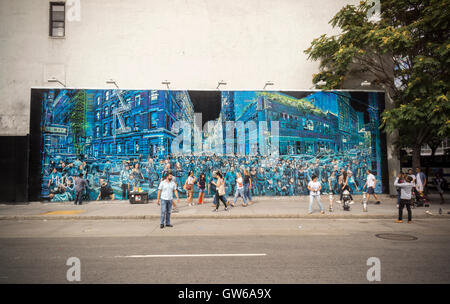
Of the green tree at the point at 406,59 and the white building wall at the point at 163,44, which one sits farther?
the white building wall at the point at 163,44

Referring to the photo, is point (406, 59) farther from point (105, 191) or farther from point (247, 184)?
point (105, 191)

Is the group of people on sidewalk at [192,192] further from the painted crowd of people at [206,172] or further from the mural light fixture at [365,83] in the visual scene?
the mural light fixture at [365,83]

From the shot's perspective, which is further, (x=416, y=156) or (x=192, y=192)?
(x=416, y=156)

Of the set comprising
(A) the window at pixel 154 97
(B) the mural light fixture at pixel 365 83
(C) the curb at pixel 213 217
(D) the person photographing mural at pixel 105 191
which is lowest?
(C) the curb at pixel 213 217

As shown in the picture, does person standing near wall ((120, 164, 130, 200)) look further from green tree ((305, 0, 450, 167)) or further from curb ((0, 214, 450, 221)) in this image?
green tree ((305, 0, 450, 167))

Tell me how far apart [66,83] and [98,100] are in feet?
9.83

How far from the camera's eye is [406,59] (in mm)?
17828

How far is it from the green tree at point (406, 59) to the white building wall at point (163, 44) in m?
2.76

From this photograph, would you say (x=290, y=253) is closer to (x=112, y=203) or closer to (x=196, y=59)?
(x=112, y=203)

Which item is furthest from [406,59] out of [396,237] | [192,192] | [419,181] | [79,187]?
[79,187]

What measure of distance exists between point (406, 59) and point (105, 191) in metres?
20.4

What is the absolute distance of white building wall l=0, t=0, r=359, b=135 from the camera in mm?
19453

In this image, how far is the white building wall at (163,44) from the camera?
63.8ft

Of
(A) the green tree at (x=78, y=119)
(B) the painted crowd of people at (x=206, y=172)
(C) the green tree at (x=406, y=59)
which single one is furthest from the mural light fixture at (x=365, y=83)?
(A) the green tree at (x=78, y=119)
